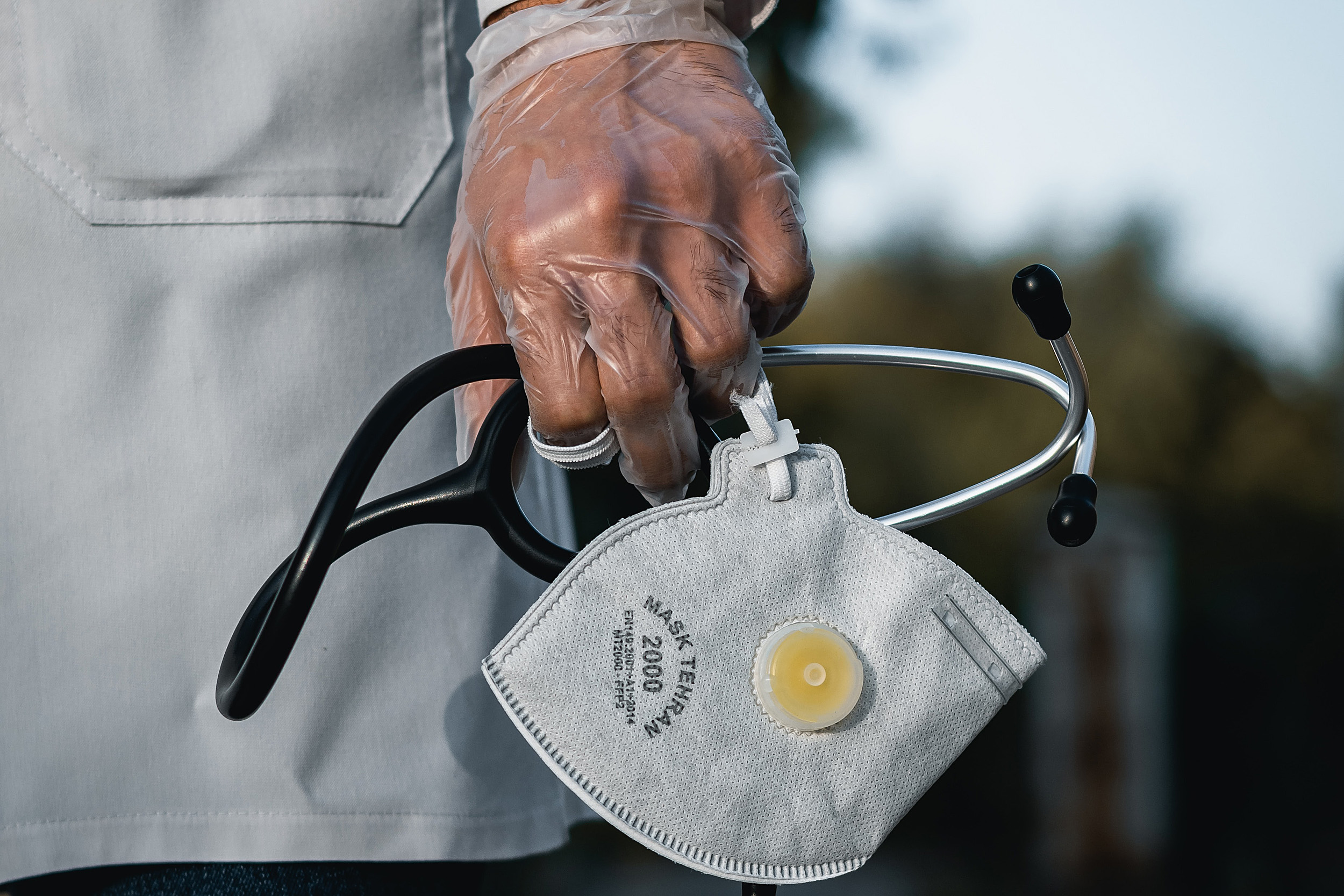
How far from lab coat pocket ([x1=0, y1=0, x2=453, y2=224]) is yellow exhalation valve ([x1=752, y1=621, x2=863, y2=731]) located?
0.64 meters

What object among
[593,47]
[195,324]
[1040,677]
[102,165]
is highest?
[593,47]

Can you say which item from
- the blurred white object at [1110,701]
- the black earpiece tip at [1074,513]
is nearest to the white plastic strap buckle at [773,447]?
the black earpiece tip at [1074,513]

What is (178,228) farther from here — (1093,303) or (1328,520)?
(1093,303)

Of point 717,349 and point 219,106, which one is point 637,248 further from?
point 219,106

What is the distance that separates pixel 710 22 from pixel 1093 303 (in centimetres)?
1282

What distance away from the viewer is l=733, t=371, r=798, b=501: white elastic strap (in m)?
0.79

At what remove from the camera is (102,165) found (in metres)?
0.99

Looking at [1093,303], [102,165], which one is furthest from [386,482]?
[1093,303]

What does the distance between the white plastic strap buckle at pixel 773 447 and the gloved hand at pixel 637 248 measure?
51 millimetres

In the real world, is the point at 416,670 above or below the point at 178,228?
below

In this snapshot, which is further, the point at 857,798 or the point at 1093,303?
the point at 1093,303

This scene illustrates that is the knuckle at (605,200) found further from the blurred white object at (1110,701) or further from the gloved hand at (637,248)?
the blurred white object at (1110,701)

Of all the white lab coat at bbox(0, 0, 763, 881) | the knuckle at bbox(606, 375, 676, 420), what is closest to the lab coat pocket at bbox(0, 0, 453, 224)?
the white lab coat at bbox(0, 0, 763, 881)

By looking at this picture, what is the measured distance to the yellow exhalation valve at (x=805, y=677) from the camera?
2.49 feet
